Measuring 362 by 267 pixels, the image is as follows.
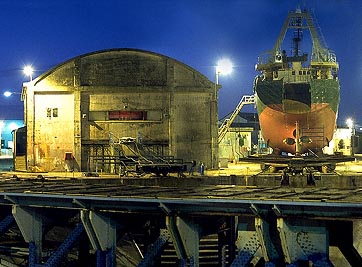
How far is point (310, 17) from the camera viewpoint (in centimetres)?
4544

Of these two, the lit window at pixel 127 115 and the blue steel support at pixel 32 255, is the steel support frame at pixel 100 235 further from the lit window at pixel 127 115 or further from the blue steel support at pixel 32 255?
the lit window at pixel 127 115

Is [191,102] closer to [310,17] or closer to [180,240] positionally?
[310,17]

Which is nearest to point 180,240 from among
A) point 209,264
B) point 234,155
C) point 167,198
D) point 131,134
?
point 167,198

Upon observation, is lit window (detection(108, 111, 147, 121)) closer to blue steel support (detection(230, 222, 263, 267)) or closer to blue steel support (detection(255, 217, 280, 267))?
blue steel support (detection(230, 222, 263, 267))

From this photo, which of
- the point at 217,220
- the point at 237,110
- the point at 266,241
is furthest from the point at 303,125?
the point at 266,241

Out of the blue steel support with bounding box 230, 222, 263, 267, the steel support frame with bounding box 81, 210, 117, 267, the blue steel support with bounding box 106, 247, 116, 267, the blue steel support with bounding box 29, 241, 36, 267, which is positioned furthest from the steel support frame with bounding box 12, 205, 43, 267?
the blue steel support with bounding box 230, 222, 263, 267

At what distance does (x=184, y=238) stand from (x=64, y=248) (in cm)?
332

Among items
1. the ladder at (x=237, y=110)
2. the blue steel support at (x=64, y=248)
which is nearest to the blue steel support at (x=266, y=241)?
Result: the blue steel support at (x=64, y=248)

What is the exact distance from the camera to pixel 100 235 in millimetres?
13898

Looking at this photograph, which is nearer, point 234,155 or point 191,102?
point 191,102

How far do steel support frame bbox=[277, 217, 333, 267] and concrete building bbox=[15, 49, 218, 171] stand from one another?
26463 mm

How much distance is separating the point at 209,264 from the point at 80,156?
22539 mm

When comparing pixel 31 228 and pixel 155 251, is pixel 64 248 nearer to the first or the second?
pixel 31 228

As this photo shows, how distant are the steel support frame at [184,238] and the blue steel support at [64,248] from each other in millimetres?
2741
